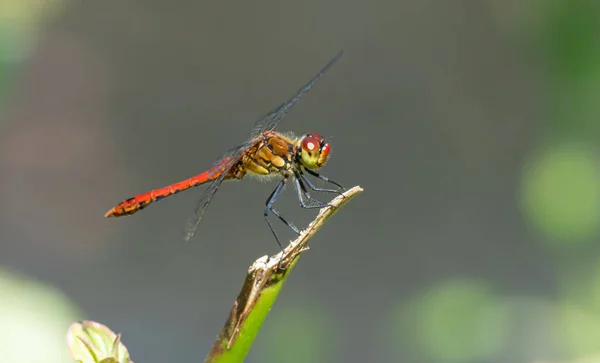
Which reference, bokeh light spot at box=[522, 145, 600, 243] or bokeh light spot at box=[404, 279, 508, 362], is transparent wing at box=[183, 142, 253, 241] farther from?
bokeh light spot at box=[522, 145, 600, 243]

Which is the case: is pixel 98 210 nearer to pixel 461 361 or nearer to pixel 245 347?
pixel 461 361

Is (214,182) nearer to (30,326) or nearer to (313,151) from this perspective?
(313,151)

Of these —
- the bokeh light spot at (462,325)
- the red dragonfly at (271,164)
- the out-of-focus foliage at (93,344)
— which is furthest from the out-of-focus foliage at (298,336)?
the out-of-focus foliage at (93,344)

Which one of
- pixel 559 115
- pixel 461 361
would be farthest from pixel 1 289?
pixel 559 115

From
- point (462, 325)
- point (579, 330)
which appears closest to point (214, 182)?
point (462, 325)

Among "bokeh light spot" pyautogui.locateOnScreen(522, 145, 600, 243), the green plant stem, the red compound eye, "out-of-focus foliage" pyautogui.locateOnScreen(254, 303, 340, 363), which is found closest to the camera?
the green plant stem

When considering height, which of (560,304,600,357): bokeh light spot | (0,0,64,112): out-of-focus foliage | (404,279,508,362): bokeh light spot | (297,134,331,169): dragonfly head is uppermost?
(0,0,64,112): out-of-focus foliage

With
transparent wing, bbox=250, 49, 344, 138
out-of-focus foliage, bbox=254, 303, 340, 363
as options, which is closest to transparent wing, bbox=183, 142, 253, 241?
transparent wing, bbox=250, 49, 344, 138
